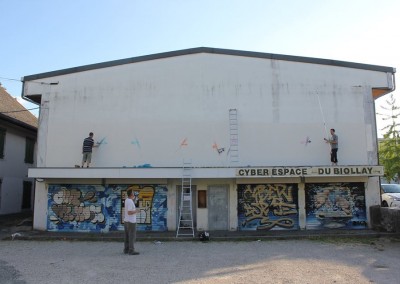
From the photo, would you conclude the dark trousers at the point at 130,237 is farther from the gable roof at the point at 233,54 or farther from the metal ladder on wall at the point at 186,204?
the gable roof at the point at 233,54

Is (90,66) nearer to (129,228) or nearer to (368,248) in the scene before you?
(129,228)

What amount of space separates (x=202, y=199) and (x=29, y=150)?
43.8ft

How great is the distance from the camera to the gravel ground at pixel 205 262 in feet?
28.7

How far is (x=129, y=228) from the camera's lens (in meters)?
11.7

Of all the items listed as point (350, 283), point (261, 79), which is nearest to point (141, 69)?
point (261, 79)

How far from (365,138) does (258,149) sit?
4.64 m

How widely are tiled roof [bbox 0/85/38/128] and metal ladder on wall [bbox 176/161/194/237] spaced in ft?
33.6

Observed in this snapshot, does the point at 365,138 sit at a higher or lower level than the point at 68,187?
higher

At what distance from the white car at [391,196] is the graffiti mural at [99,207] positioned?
1081cm

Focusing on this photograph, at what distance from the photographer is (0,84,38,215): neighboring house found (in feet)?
70.7

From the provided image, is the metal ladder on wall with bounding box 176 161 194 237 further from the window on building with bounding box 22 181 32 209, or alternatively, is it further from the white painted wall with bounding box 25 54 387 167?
the window on building with bounding box 22 181 32 209

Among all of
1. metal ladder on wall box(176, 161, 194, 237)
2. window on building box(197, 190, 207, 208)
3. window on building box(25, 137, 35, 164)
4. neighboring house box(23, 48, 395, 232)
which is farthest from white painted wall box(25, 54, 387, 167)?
window on building box(25, 137, 35, 164)

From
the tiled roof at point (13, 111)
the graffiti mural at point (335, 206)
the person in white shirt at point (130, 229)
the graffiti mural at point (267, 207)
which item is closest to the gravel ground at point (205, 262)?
the person in white shirt at point (130, 229)

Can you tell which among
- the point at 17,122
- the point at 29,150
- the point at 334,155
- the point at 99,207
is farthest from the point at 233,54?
the point at 29,150
